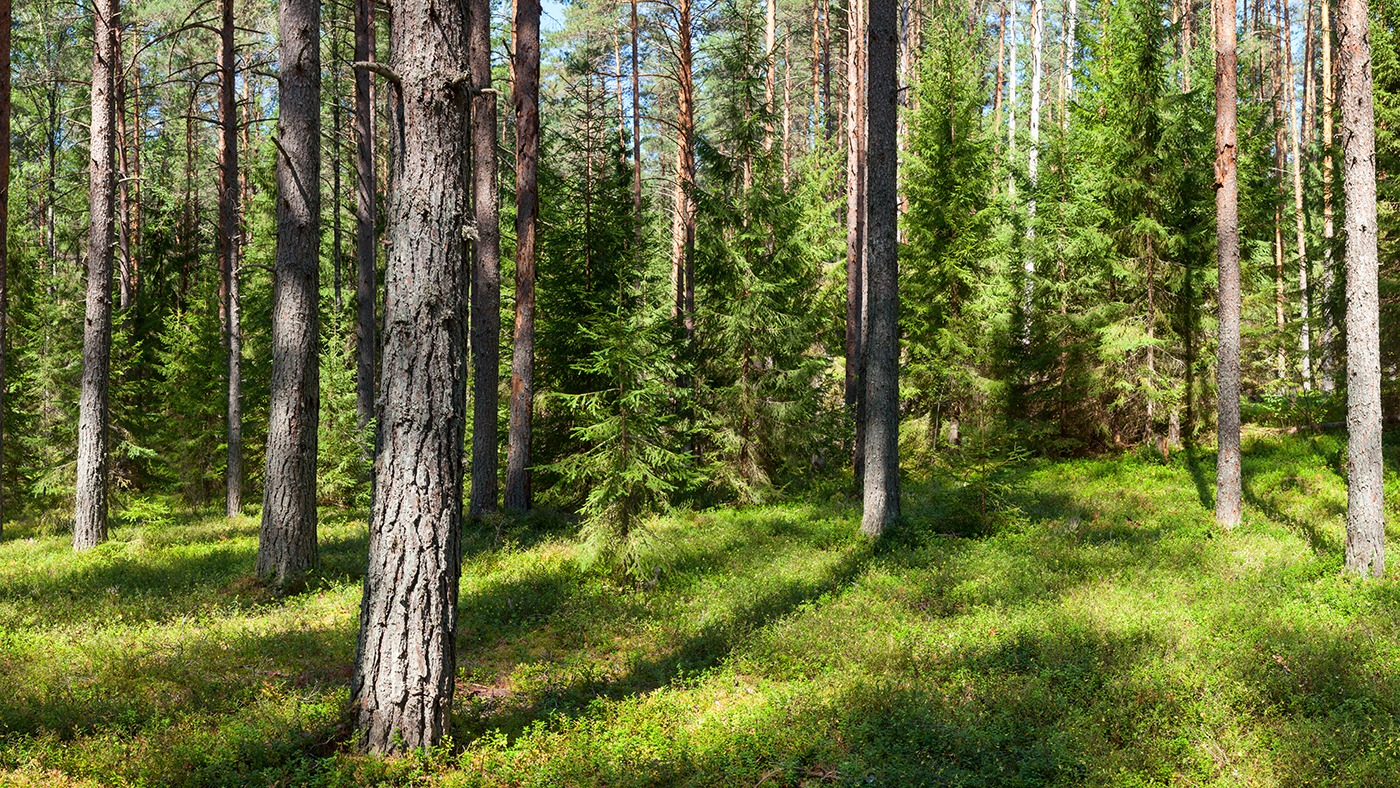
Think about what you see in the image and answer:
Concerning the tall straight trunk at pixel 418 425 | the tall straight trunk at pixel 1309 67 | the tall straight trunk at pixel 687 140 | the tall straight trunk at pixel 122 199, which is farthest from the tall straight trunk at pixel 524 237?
the tall straight trunk at pixel 1309 67

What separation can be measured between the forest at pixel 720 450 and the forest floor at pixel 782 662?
0.06 m

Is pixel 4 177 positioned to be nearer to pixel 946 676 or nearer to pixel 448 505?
pixel 448 505

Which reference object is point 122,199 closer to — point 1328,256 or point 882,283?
point 882,283

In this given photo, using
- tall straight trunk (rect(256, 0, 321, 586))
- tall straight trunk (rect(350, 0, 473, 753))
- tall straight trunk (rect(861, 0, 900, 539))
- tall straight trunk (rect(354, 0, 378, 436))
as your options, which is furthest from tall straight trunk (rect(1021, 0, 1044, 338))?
tall straight trunk (rect(350, 0, 473, 753))

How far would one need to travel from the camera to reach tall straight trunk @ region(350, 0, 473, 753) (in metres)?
5.21

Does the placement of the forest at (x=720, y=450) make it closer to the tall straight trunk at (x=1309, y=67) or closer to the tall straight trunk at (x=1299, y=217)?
the tall straight trunk at (x=1309, y=67)

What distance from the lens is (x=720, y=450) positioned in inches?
674

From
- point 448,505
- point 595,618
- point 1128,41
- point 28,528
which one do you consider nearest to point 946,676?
point 595,618

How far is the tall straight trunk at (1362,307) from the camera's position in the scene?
9.38m

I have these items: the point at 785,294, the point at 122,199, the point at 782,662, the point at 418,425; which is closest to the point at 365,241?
the point at 785,294

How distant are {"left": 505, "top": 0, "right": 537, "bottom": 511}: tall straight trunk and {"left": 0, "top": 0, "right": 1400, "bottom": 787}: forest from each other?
0.26 feet

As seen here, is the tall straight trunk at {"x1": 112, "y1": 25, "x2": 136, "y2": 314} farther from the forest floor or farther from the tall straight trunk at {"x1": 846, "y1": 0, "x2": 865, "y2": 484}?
the tall straight trunk at {"x1": 846, "y1": 0, "x2": 865, "y2": 484}

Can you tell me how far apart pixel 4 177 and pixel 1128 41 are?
831 inches

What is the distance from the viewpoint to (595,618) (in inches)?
344
